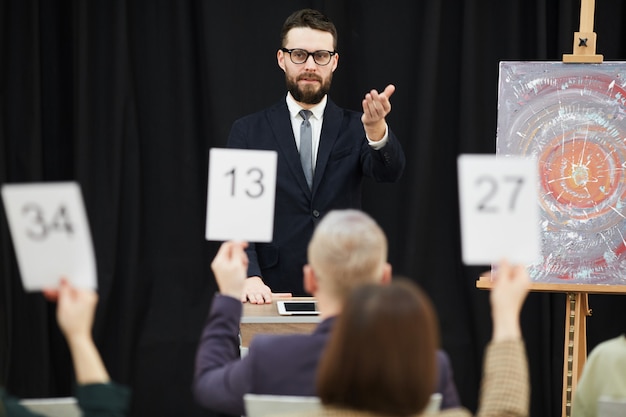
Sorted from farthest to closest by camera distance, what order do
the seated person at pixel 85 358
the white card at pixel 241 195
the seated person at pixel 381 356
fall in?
1. the white card at pixel 241 195
2. the seated person at pixel 85 358
3. the seated person at pixel 381 356

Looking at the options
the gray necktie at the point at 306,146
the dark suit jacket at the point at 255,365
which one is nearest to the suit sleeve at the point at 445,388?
the dark suit jacket at the point at 255,365

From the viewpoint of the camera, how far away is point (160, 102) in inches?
188

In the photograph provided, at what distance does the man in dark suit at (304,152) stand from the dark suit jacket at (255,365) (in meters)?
1.48

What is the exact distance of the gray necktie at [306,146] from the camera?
3.89m

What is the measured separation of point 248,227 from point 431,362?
0.85 meters

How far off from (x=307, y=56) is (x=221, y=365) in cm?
184

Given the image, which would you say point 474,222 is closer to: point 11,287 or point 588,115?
point 588,115

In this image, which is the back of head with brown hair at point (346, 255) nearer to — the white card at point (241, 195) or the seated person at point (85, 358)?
the white card at point (241, 195)

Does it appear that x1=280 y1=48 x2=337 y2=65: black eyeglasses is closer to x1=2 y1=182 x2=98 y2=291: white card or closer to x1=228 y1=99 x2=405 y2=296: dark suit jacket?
x1=228 y1=99 x2=405 y2=296: dark suit jacket

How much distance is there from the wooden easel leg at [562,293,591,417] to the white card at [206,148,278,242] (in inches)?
67.0

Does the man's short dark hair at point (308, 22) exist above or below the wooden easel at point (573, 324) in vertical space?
above

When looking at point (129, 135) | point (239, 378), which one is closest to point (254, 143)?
point (129, 135)

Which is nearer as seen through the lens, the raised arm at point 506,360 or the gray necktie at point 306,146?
the raised arm at point 506,360

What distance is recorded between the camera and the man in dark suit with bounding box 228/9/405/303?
3.82 metres
